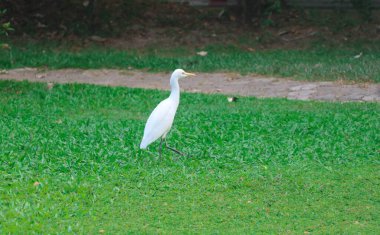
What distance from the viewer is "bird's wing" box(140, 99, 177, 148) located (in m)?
7.08

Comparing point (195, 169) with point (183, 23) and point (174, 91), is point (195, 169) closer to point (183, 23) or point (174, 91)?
point (174, 91)

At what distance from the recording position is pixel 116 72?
40.6 ft

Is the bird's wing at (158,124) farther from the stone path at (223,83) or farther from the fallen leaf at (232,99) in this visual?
the stone path at (223,83)

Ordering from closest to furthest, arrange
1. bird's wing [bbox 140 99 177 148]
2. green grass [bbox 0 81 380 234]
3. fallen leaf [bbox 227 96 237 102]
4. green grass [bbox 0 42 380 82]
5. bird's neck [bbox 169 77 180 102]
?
green grass [bbox 0 81 380 234] → bird's wing [bbox 140 99 177 148] → bird's neck [bbox 169 77 180 102] → fallen leaf [bbox 227 96 237 102] → green grass [bbox 0 42 380 82]

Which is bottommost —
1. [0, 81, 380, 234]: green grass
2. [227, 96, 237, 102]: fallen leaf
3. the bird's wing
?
[227, 96, 237, 102]: fallen leaf

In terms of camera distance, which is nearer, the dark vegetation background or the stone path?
the stone path

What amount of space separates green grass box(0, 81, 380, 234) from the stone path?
607 mm

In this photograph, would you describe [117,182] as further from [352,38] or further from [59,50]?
[352,38]

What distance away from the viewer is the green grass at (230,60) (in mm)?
11609

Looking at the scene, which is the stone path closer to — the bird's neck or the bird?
the bird's neck

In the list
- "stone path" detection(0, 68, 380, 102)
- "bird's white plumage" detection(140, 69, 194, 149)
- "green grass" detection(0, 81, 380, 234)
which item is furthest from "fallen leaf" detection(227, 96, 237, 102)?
"bird's white plumage" detection(140, 69, 194, 149)

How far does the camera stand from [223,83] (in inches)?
454

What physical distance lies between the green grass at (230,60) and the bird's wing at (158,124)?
456 centimetres

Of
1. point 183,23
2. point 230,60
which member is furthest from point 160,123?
point 183,23
